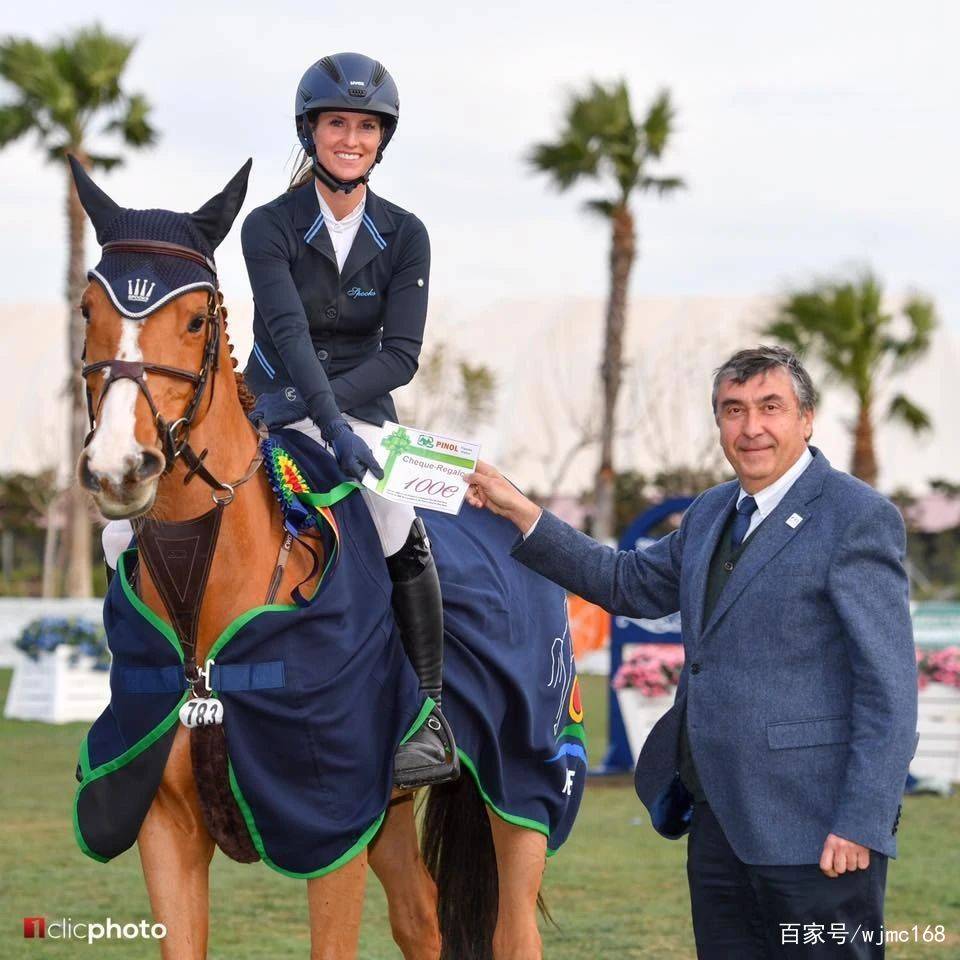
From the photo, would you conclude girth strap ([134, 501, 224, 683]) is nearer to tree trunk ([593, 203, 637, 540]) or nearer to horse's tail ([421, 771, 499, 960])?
horse's tail ([421, 771, 499, 960])

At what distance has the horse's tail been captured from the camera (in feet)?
19.6

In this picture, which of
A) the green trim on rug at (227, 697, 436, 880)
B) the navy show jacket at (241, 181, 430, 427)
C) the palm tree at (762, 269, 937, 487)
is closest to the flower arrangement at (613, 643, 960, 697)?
the navy show jacket at (241, 181, 430, 427)

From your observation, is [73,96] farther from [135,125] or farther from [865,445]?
[865,445]

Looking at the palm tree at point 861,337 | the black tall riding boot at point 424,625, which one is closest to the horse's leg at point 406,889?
the black tall riding boot at point 424,625

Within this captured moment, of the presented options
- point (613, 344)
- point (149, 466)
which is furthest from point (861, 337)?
point (149, 466)

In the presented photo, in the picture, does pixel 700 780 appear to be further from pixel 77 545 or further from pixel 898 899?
pixel 77 545

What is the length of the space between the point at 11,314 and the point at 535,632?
84062 mm

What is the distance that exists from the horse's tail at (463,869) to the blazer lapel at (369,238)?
2104mm

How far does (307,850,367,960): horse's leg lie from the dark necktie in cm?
144

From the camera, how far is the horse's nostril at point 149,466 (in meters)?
3.77

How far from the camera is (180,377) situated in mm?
4066

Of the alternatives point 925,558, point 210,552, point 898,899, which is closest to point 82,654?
point 898,899

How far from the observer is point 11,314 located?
85188 mm

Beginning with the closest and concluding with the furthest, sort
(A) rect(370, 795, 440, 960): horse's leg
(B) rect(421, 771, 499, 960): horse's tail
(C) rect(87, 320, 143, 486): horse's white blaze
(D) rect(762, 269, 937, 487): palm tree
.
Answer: (C) rect(87, 320, 143, 486): horse's white blaze < (A) rect(370, 795, 440, 960): horse's leg < (B) rect(421, 771, 499, 960): horse's tail < (D) rect(762, 269, 937, 487): palm tree
